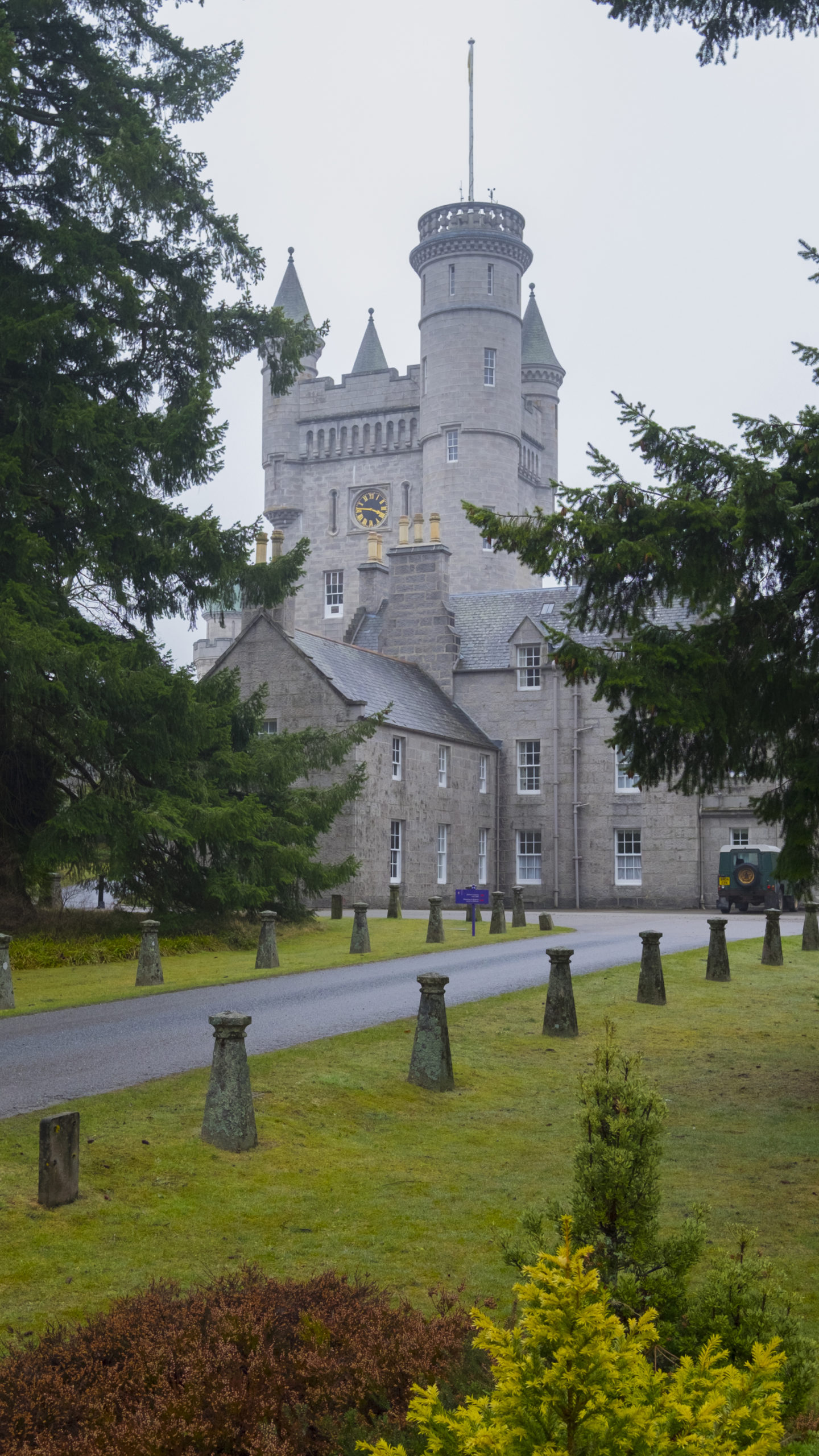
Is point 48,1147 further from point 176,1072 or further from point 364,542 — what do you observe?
point 364,542

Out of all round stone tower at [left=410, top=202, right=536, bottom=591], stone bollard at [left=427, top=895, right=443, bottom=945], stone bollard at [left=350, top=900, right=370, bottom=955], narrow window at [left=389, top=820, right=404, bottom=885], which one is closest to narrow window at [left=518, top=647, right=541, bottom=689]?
narrow window at [left=389, top=820, right=404, bottom=885]

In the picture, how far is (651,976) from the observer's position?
15672 millimetres

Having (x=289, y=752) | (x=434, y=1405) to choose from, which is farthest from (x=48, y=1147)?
(x=289, y=752)

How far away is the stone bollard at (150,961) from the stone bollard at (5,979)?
7.66 feet

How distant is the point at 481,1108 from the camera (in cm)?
992

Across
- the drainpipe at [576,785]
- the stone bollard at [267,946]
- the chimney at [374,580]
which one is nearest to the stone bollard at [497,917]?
the stone bollard at [267,946]

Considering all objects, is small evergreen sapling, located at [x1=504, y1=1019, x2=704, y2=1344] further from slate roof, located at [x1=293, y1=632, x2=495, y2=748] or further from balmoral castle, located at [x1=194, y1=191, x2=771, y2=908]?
slate roof, located at [x1=293, y1=632, x2=495, y2=748]

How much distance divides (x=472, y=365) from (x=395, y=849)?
34.7 metres

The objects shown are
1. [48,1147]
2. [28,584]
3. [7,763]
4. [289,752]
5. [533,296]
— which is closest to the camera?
[48,1147]

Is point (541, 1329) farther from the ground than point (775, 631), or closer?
closer

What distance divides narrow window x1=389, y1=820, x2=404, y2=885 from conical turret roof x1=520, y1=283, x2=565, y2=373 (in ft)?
153

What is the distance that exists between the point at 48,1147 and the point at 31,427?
53.1 feet

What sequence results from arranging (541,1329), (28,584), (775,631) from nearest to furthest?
1. (541,1329)
2. (775,631)
3. (28,584)

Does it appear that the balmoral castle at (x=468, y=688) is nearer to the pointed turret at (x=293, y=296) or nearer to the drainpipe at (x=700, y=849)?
the drainpipe at (x=700, y=849)
